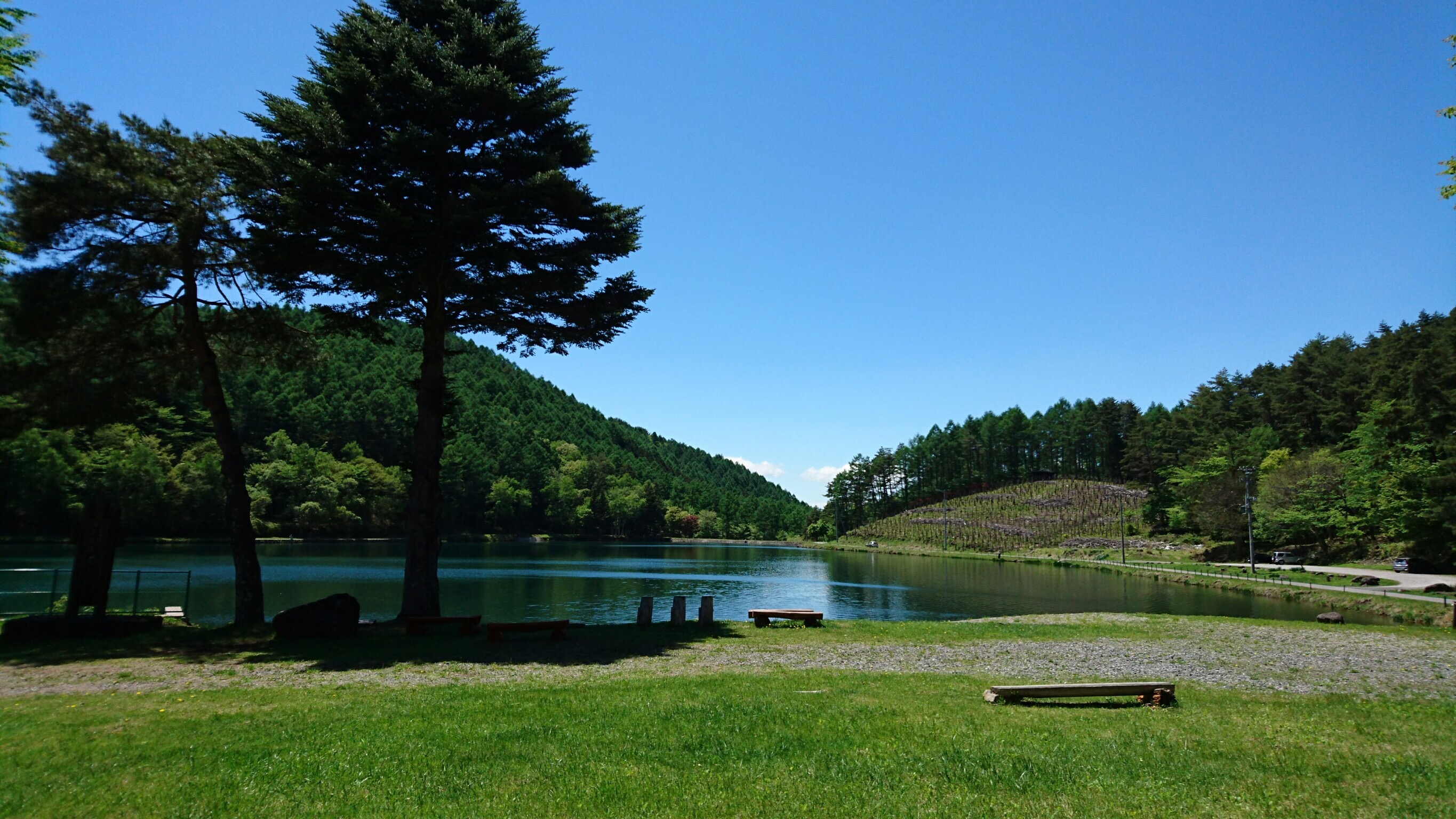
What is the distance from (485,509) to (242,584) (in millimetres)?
137420

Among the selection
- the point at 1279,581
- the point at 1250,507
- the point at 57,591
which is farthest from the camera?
the point at 1250,507

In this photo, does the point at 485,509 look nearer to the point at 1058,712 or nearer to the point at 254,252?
the point at 254,252

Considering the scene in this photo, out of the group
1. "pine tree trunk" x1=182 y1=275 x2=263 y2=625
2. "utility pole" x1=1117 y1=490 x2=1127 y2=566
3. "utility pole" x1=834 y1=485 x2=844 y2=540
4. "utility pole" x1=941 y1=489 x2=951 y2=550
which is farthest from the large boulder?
"utility pole" x1=834 y1=485 x2=844 y2=540

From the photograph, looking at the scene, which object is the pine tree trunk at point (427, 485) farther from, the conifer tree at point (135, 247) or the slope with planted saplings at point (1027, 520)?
the slope with planted saplings at point (1027, 520)

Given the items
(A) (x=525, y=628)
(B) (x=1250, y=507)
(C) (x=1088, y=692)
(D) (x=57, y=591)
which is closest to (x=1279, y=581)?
(B) (x=1250, y=507)

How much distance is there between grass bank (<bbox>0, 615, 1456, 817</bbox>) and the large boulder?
242cm

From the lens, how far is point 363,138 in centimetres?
1895

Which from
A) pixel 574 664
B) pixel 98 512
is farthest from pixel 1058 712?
pixel 98 512

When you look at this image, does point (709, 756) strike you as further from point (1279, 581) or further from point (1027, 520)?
point (1027, 520)

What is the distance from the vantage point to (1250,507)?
213 ft

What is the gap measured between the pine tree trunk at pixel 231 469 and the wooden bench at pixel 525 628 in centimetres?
689

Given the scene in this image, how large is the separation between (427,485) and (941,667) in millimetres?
14007

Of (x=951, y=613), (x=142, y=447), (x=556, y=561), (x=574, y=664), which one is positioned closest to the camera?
(x=574, y=664)

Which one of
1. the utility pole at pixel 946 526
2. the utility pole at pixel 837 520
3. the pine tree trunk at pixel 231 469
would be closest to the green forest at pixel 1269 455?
the utility pole at pixel 837 520
